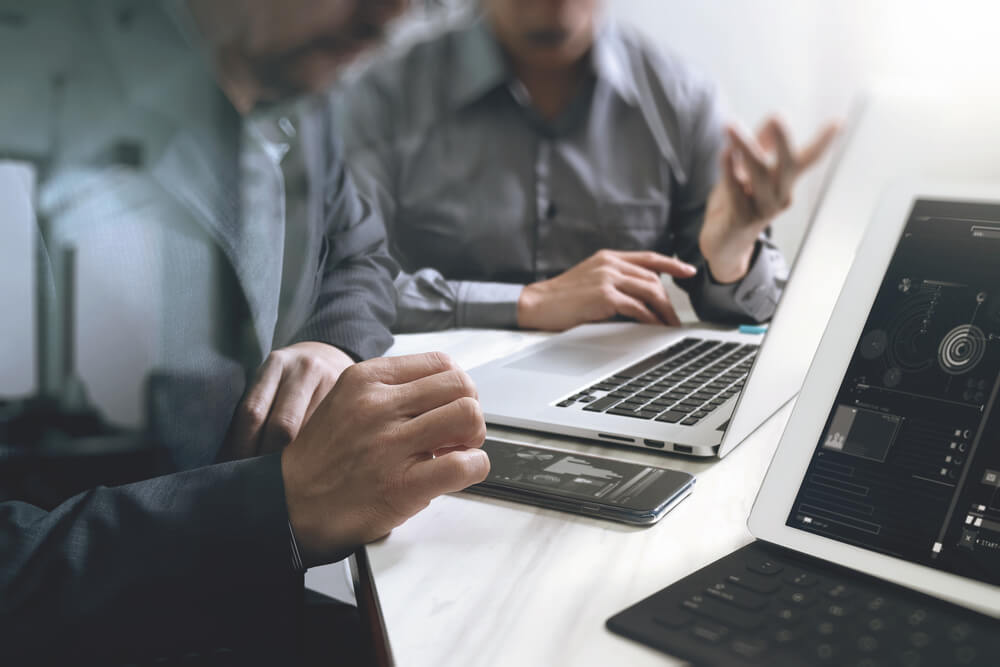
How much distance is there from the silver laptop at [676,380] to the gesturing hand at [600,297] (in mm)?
127

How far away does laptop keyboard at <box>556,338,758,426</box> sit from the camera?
0.56 m

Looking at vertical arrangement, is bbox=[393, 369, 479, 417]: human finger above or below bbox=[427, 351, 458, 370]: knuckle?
below

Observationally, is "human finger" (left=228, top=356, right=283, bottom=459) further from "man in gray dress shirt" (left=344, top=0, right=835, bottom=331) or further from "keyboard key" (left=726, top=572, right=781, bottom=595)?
"keyboard key" (left=726, top=572, right=781, bottom=595)

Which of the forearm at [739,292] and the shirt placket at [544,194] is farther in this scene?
the shirt placket at [544,194]

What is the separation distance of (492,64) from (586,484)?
0.76 metres

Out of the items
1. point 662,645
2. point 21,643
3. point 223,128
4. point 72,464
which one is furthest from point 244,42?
point 662,645

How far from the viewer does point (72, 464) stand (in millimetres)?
561

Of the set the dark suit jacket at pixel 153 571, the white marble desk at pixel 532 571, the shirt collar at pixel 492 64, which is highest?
the shirt collar at pixel 492 64

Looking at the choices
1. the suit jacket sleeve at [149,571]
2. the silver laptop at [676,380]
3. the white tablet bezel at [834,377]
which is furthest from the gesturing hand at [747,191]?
the suit jacket sleeve at [149,571]

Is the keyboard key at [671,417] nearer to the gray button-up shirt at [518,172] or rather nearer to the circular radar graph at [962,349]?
the circular radar graph at [962,349]

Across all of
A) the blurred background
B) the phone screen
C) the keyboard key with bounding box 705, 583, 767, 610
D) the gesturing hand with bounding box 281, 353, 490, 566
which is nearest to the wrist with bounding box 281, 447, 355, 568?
the gesturing hand with bounding box 281, 353, 490, 566

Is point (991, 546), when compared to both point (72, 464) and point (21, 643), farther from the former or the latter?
point (72, 464)

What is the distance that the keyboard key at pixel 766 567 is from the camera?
317 millimetres

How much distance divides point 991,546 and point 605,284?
0.69m
